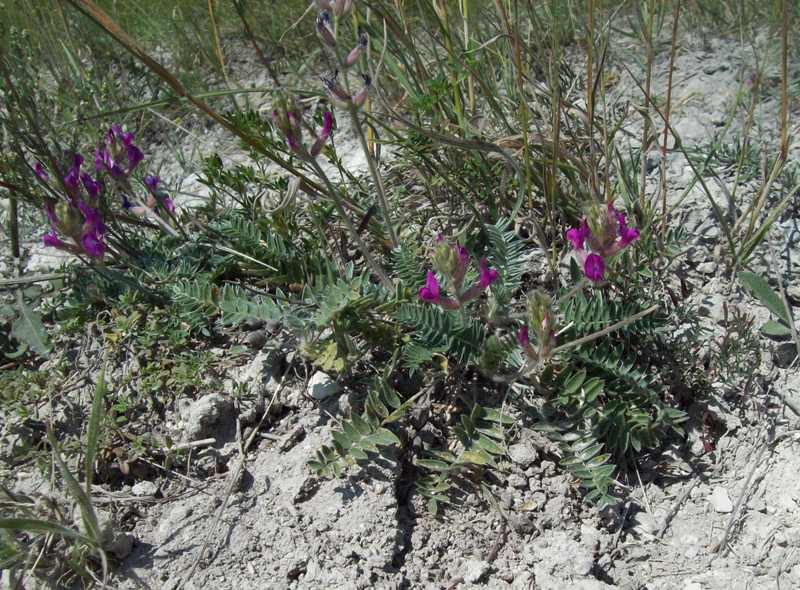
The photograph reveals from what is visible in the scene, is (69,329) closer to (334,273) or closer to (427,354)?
(334,273)

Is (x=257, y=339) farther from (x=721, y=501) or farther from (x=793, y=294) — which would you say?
(x=793, y=294)

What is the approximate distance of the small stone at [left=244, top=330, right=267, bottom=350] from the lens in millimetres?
2340

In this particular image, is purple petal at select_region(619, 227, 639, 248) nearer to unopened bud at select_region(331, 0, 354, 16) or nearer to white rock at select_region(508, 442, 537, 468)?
white rock at select_region(508, 442, 537, 468)

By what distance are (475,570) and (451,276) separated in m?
0.73

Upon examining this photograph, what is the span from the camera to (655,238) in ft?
7.49

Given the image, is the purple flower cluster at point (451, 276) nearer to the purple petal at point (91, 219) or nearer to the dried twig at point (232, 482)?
the dried twig at point (232, 482)

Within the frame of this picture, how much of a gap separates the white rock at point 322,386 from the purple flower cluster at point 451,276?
1.52 ft

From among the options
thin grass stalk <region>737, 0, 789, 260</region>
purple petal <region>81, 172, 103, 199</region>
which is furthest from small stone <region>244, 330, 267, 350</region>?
thin grass stalk <region>737, 0, 789, 260</region>

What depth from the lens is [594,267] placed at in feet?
5.90

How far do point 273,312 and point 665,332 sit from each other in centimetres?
111

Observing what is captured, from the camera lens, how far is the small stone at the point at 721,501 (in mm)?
1877

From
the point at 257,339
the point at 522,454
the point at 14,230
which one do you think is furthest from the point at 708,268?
the point at 14,230

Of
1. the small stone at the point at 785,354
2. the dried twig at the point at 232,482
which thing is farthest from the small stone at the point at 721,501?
the dried twig at the point at 232,482

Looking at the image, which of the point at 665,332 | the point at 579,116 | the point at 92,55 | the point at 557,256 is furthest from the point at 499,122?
the point at 92,55
